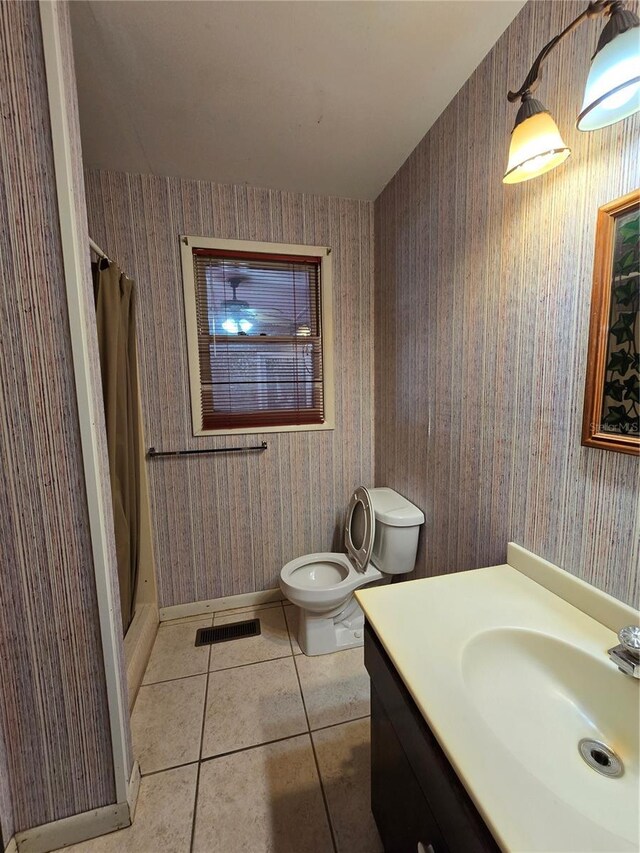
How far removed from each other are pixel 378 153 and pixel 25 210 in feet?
4.92

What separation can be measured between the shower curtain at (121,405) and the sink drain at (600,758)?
5.34ft

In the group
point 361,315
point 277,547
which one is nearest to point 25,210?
point 361,315

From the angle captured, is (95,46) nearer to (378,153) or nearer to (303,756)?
(378,153)

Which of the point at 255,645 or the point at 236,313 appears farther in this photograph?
the point at 236,313

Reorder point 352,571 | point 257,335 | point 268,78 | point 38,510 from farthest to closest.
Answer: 1. point 257,335
2. point 352,571
3. point 268,78
4. point 38,510

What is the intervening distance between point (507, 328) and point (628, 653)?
2.97ft

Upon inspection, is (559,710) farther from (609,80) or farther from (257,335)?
(257,335)

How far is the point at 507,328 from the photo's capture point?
1.16 m

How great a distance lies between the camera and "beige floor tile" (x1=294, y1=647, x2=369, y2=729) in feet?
4.80

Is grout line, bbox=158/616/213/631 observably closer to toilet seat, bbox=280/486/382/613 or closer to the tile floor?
the tile floor

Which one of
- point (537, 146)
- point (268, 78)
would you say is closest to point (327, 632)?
point (537, 146)

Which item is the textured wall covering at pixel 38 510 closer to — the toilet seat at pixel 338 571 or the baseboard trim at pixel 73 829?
the baseboard trim at pixel 73 829

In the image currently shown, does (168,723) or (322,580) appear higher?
(322,580)

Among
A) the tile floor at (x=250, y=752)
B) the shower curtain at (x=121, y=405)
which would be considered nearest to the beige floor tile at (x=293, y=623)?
the tile floor at (x=250, y=752)
